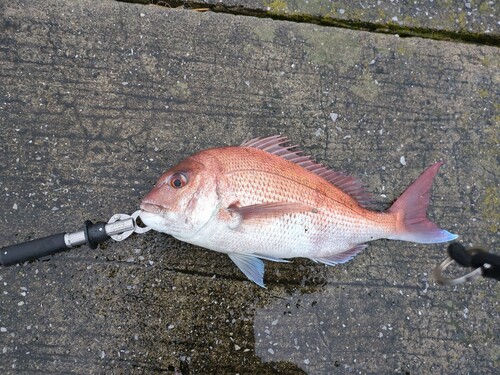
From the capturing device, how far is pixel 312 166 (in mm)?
2529

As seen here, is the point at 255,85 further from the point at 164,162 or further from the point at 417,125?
the point at 417,125

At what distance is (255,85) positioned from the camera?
276cm

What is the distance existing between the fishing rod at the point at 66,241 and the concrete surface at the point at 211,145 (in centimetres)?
13

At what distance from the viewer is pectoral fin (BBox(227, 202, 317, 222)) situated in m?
2.21

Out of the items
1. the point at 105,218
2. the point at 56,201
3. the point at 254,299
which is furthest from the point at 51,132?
the point at 254,299

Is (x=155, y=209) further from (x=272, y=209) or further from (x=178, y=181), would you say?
(x=272, y=209)

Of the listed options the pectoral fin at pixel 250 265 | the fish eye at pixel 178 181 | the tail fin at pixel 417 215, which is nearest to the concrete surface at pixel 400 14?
the tail fin at pixel 417 215

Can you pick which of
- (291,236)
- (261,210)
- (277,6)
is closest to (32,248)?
(261,210)

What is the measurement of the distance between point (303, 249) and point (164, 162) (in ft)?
3.12

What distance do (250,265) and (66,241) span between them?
3.28 ft

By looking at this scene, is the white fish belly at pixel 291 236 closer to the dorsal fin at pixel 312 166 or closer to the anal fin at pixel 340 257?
the anal fin at pixel 340 257

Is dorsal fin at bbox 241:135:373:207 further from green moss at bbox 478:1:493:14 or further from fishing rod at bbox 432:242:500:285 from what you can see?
green moss at bbox 478:1:493:14

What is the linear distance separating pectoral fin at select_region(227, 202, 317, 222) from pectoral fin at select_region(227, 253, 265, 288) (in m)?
0.31

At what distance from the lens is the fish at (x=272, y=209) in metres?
2.21
